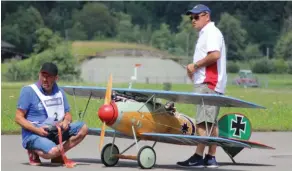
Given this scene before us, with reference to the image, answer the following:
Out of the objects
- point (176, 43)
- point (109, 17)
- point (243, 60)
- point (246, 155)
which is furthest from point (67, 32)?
point (246, 155)

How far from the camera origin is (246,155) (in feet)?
41.1

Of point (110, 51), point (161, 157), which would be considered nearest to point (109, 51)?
point (110, 51)

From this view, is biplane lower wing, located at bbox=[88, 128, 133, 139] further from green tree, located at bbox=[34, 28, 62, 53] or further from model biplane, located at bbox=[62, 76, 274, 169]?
green tree, located at bbox=[34, 28, 62, 53]

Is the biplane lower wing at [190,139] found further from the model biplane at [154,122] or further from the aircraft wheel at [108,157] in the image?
the aircraft wheel at [108,157]

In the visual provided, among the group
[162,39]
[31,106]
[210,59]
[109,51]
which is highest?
[162,39]

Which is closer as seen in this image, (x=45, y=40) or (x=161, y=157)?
(x=161, y=157)

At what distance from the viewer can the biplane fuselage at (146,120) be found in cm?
1050

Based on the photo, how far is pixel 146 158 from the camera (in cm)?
1052

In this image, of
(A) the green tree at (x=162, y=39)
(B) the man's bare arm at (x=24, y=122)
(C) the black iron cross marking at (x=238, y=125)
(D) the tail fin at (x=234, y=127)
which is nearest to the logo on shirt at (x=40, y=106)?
(B) the man's bare arm at (x=24, y=122)

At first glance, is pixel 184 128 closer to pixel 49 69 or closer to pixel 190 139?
pixel 190 139

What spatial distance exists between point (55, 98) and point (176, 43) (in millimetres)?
121945

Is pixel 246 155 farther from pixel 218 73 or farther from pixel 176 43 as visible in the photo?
pixel 176 43

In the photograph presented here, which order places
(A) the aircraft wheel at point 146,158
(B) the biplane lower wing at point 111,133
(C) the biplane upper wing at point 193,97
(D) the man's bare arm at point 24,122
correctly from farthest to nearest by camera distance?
(B) the biplane lower wing at point 111,133, (D) the man's bare arm at point 24,122, (A) the aircraft wheel at point 146,158, (C) the biplane upper wing at point 193,97

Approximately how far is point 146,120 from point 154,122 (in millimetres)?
124
